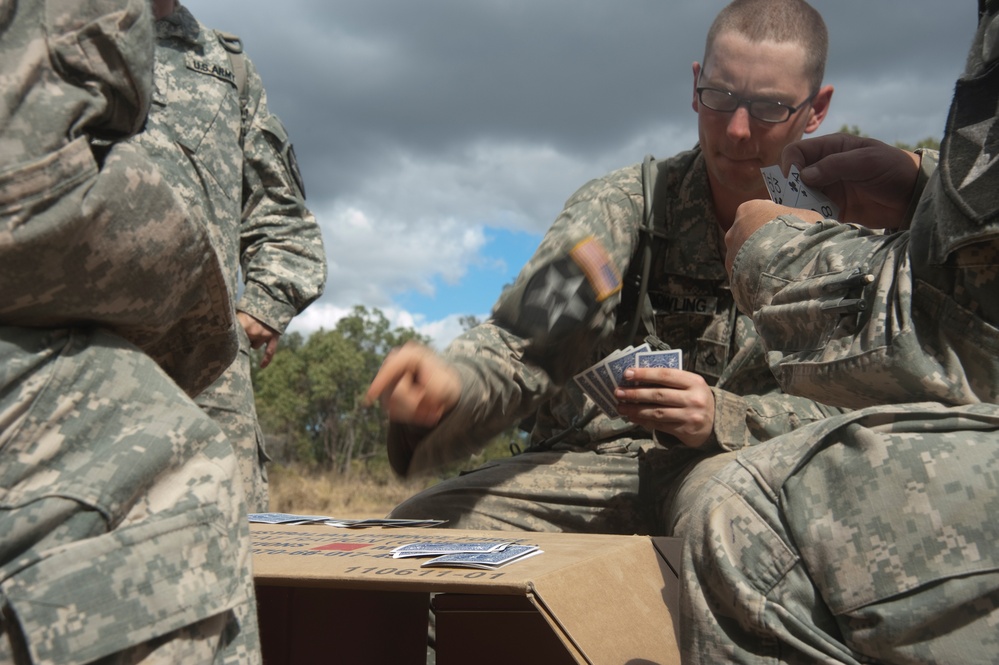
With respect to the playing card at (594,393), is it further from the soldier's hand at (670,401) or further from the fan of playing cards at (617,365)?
the soldier's hand at (670,401)

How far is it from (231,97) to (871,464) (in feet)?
8.46

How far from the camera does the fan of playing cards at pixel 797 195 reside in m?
1.97

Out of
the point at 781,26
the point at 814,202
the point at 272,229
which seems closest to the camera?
the point at 814,202

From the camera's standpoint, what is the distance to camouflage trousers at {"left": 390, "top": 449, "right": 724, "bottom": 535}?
2871mm

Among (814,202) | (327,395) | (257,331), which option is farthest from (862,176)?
(327,395)

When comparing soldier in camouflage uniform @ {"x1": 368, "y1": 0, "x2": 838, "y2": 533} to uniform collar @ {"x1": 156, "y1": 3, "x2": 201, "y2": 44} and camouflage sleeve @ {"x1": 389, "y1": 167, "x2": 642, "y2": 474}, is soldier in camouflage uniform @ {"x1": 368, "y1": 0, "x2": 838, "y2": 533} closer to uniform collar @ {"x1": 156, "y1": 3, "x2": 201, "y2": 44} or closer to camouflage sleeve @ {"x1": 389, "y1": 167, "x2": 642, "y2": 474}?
camouflage sleeve @ {"x1": 389, "y1": 167, "x2": 642, "y2": 474}

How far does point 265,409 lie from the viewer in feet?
68.2

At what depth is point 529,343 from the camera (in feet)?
7.99

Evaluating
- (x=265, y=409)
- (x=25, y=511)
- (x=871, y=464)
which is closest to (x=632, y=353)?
(x=871, y=464)

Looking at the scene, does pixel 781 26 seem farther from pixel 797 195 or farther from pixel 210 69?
pixel 210 69

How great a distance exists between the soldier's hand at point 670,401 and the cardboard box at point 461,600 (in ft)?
1.93

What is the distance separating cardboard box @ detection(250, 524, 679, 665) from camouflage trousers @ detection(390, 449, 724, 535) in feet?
2.29

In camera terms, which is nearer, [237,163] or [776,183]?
[776,183]

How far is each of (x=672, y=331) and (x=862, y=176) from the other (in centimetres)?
111
